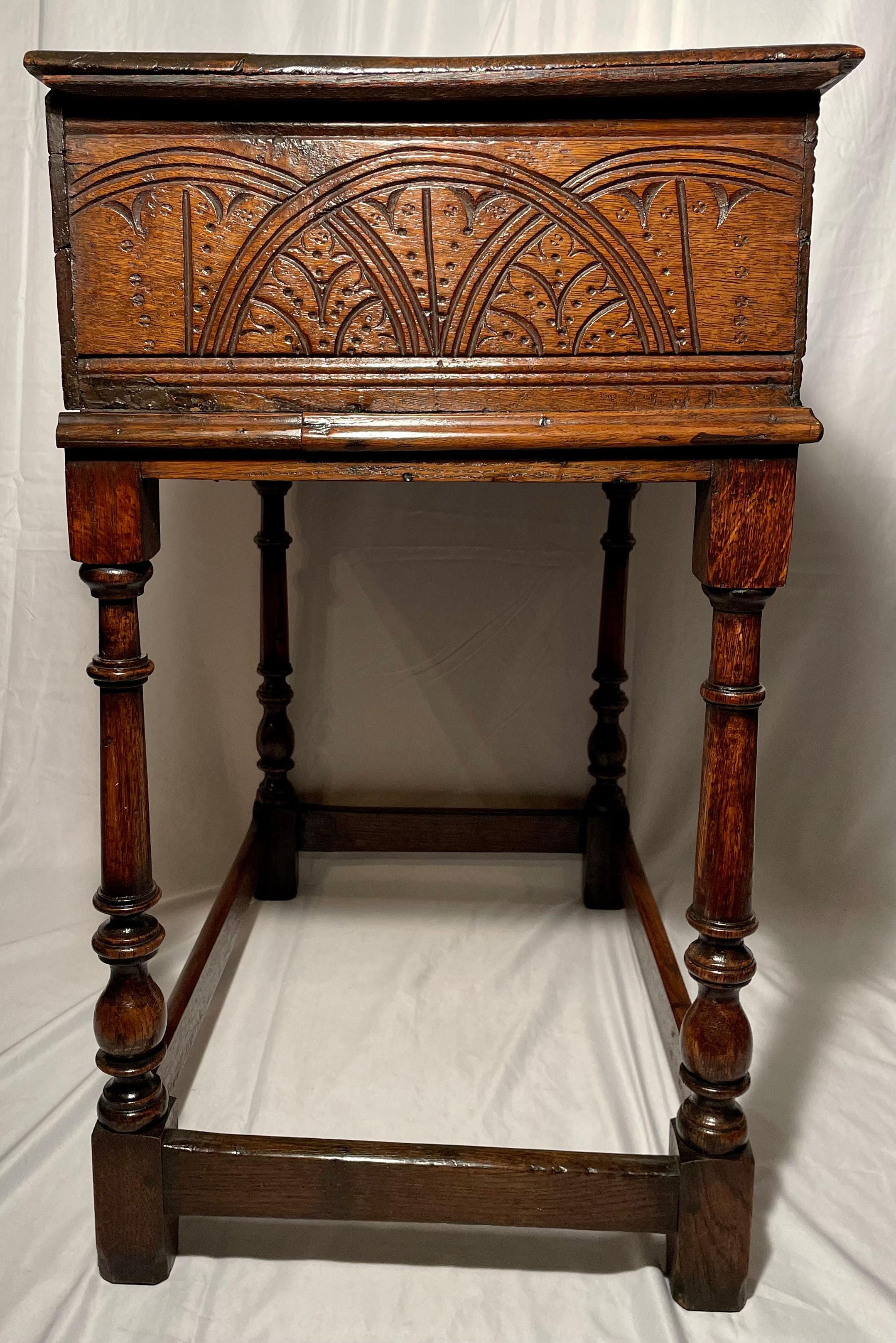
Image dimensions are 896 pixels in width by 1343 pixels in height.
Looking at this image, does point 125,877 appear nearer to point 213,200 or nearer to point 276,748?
point 213,200

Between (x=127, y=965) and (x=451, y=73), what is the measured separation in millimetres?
802

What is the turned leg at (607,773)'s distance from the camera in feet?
6.02

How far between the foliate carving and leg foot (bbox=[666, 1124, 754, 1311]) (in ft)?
2.36

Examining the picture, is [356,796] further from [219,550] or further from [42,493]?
[42,493]

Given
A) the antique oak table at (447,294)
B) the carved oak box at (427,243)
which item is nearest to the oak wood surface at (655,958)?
the antique oak table at (447,294)

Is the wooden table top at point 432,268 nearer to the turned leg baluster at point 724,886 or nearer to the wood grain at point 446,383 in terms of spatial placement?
the wood grain at point 446,383

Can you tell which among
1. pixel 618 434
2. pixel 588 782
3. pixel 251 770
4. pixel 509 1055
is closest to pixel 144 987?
pixel 509 1055

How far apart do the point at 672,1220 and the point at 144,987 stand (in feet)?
1.74

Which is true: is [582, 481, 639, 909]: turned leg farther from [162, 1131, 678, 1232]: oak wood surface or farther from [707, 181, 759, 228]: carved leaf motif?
[707, 181, 759, 228]: carved leaf motif

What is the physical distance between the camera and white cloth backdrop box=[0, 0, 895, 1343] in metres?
1.17

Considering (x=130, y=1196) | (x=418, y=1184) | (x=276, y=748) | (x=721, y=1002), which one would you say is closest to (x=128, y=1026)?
(x=130, y=1196)

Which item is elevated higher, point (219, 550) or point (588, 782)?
point (219, 550)

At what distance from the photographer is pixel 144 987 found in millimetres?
1140

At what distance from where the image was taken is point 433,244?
99 centimetres
